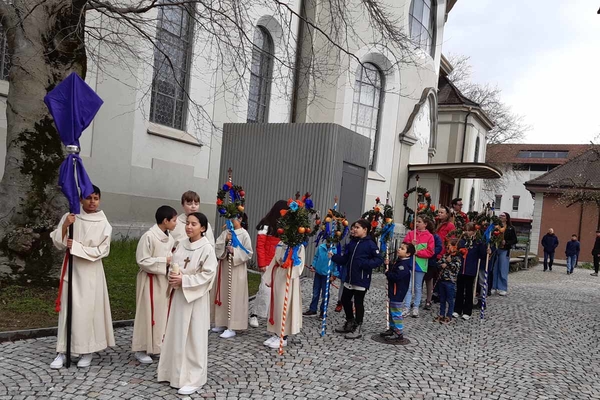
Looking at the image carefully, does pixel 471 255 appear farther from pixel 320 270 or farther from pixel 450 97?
pixel 450 97

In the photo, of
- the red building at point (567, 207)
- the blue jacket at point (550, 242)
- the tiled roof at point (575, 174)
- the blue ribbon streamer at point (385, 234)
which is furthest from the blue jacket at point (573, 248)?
the blue ribbon streamer at point (385, 234)

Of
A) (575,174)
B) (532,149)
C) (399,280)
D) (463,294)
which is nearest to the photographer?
(399,280)

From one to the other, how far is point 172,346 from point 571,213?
3475 cm

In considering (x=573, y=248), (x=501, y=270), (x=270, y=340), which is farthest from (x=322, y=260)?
(x=573, y=248)

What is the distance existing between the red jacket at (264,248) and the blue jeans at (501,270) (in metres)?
6.64

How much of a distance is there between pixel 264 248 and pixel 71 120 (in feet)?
9.33

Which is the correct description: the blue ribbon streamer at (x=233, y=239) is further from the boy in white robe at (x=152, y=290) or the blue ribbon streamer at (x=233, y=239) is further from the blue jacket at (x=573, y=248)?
the blue jacket at (x=573, y=248)

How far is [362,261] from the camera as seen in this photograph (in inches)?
258

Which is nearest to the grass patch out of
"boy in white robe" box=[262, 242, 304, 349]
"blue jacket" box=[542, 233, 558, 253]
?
"boy in white robe" box=[262, 242, 304, 349]

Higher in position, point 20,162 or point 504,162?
point 504,162

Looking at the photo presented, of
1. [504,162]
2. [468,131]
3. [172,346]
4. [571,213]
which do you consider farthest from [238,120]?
[504,162]

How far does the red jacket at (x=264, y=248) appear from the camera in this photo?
259 inches

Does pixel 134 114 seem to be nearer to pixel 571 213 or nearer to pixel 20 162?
pixel 20 162

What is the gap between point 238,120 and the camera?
1459cm
